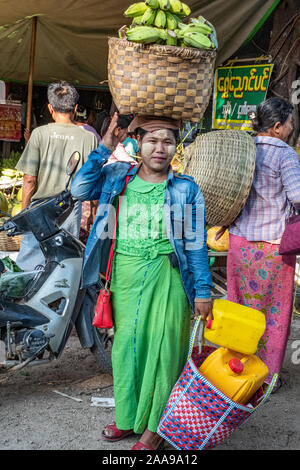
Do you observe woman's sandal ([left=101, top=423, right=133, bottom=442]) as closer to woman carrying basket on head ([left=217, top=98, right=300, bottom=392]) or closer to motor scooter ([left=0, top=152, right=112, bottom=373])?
motor scooter ([left=0, top=152, right=112, bottom=373])

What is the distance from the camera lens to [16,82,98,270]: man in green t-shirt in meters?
4.41

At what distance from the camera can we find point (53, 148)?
4.44 meters

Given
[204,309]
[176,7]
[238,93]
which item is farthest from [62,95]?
[238,93]

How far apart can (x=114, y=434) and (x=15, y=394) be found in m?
0.90

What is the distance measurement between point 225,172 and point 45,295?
142 cm

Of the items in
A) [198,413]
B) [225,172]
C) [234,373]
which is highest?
[225,172]

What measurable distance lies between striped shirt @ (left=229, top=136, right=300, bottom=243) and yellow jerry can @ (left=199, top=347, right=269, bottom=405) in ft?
3.66

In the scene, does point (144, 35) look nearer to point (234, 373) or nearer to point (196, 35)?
point (196, 35)

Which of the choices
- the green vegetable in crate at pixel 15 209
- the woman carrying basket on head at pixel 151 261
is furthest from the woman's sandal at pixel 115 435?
the green vegetable in crate at pixel 15 209

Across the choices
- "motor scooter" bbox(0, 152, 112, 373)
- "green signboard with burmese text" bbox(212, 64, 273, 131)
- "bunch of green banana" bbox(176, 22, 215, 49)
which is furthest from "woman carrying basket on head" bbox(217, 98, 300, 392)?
"green signboard with burmese text" bbox(212, 64, 273, 131)

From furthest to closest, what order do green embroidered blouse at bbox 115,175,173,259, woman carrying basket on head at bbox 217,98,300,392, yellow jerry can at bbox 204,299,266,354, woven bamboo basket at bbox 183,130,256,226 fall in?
1. woman carrying basket on head at bbox 217,98,300,392
2. woven bamboo basket at bbox 183,130,256,226
3. green embroidered blouse at bbox 115,175,173,259
4. yellow jerry can at bbox 204,299,266,354

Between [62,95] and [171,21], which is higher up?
[171,21]

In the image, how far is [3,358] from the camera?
3207 mm

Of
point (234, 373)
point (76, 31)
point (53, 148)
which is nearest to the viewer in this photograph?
point (234, 373)
